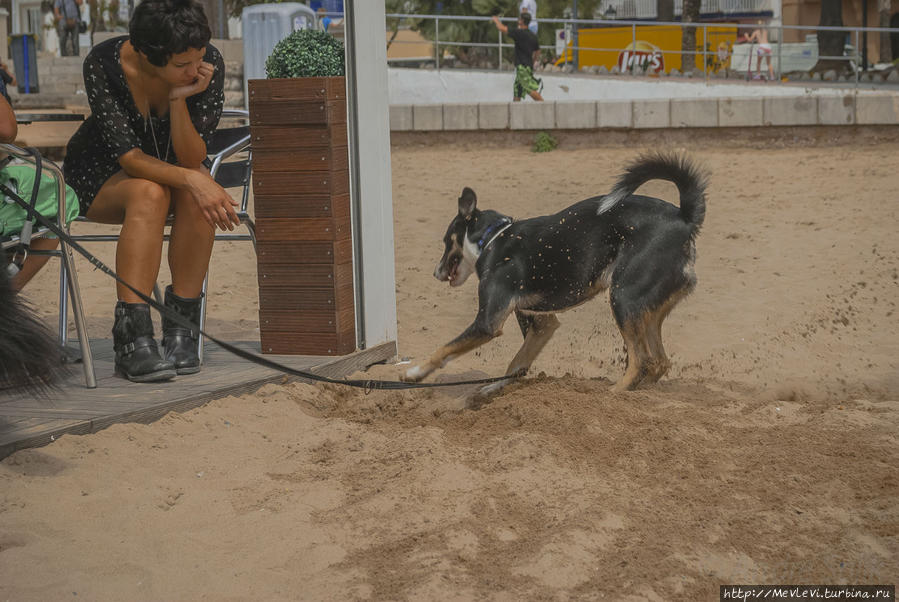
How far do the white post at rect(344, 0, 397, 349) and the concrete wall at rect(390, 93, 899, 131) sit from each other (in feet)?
24.1

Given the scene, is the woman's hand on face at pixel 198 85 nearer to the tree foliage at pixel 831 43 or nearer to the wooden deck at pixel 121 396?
the wooden deck at pixel 121 396

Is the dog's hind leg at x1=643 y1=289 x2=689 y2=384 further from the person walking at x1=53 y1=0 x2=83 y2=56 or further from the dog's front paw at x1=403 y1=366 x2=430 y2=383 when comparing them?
the person walking at x1=53 y1=0 x2=83 y2=56

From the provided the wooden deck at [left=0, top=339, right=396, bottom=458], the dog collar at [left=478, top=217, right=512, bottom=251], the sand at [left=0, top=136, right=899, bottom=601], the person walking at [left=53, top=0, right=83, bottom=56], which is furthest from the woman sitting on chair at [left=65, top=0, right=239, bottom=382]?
the person walking at [left=53, top=0, right=83, bottom=56]

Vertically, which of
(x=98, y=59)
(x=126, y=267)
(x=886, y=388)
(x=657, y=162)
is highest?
(x=98, y=59)

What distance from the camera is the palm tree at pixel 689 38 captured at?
2361 cm

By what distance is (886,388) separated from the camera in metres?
4.77

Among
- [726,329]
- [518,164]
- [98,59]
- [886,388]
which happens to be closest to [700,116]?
[518,164]

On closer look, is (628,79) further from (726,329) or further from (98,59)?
(98,59)

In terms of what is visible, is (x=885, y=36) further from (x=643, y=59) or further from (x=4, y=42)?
(x=4, y=42)

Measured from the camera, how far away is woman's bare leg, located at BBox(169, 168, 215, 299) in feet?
14.3

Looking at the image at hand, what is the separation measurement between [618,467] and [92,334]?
3606 millimetres

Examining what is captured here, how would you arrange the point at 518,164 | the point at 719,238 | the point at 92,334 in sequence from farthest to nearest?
the point at 518,164
the point at 719,238
the point at 92,334

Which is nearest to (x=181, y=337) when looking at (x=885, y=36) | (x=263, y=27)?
(x=263, y=27)

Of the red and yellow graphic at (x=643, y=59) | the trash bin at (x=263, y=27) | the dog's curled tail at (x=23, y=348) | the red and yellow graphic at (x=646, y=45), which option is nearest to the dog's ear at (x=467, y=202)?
the dog's curled tail at (x=23, y=348)
